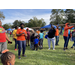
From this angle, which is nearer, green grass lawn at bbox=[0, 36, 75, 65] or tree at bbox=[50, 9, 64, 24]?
green grass lawn at bbox=[0, 36, 75, 65]

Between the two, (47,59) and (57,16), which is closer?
(47,59)

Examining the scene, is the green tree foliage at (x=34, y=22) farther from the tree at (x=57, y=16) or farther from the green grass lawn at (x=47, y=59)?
the green grass lawn at (x=47, y=59)

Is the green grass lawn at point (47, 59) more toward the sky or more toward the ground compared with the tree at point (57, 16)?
more toward the ground

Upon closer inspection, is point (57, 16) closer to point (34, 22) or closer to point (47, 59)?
point (34, 22)

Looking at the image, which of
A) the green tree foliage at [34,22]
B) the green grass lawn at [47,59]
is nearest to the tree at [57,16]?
the green tree foliage at [34,22]

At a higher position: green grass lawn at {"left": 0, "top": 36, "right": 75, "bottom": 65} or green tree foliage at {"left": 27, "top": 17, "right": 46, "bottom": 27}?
green tree foliage at {"left": 27, "top": 17, "right": 46, "bottom": 27}

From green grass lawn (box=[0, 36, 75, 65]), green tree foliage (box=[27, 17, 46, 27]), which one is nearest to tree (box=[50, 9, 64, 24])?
green tree foliage (box=[27, 17, 46, 27])

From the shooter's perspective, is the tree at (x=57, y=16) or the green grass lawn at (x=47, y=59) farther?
the tree at (x=57, y=16)

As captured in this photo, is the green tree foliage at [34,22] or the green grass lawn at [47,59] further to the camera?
the green tree foliage at [34,22]

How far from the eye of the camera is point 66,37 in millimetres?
5449

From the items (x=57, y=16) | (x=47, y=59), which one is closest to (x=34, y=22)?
(x=57, y=16)

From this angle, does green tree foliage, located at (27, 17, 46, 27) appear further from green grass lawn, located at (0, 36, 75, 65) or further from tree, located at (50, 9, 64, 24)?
green grass lawn, located at (0, 36, 75, 65)

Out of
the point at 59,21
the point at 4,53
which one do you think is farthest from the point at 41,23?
the point at 4,53
